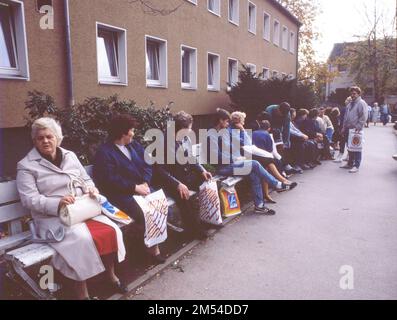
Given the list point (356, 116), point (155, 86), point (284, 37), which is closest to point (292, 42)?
point (284, 37)

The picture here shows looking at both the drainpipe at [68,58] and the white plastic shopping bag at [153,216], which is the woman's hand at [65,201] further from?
the drainpipe at [68,58]

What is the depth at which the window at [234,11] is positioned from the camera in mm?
18750

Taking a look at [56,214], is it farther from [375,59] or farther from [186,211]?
[375,59]

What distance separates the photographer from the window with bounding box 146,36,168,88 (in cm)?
1259

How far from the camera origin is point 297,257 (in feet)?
14.5

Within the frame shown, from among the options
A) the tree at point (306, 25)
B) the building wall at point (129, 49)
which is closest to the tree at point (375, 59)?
the tree at point (306, 25)

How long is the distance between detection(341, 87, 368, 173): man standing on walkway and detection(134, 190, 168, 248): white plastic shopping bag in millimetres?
7222

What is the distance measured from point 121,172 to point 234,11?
16.6 meters

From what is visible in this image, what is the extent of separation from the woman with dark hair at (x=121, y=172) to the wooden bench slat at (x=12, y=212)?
846 mm

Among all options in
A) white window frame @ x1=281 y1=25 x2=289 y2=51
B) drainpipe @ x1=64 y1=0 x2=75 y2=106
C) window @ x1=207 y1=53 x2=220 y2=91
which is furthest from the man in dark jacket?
white window frame @ x1=281 y1=25 x2=289 y2=51

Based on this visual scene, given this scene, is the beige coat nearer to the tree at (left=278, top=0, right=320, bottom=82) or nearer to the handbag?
the handbag

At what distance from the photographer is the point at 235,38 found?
18906 millimetres

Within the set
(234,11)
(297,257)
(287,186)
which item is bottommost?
(297,257)
